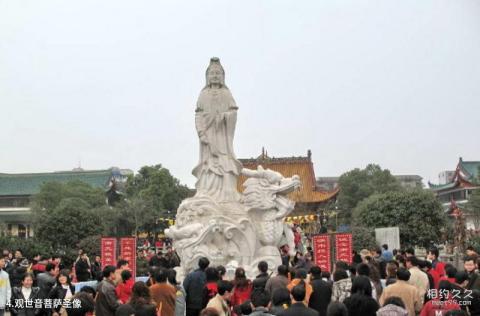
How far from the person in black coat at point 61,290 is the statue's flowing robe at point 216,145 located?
7.52 m

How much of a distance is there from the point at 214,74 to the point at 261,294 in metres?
10.1

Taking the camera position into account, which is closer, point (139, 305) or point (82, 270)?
point (139, 305)

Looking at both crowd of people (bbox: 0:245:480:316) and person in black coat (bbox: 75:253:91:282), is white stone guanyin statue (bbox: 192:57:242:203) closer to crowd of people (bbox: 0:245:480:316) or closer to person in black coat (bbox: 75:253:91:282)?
person in black coat (bbox: 75:253:91:282)

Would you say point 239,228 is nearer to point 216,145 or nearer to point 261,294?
point 216,145

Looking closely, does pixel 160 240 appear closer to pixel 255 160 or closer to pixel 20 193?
pixel 255 160

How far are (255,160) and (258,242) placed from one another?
28.3 meters

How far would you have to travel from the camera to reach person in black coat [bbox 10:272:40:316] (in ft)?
31.4

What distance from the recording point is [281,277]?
8.90 meters

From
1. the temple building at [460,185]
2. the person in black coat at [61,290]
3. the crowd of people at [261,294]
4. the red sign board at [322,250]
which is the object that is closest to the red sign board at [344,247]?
the red sign board at [322,250]

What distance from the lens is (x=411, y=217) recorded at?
2970cm

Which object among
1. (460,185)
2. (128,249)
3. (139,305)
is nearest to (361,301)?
(139,305)

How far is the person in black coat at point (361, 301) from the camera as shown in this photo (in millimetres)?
7562

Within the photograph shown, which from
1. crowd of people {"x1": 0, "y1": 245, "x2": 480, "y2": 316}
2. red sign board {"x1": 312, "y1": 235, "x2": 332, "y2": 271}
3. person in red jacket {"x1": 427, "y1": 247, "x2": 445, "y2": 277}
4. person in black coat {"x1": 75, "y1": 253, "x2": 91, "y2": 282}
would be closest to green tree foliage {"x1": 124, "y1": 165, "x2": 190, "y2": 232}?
red sign board {"x1": 312, "y1": 235, "x2": 332, "y2": 271}

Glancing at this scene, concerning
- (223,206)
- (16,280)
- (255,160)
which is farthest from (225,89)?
(255,160)
